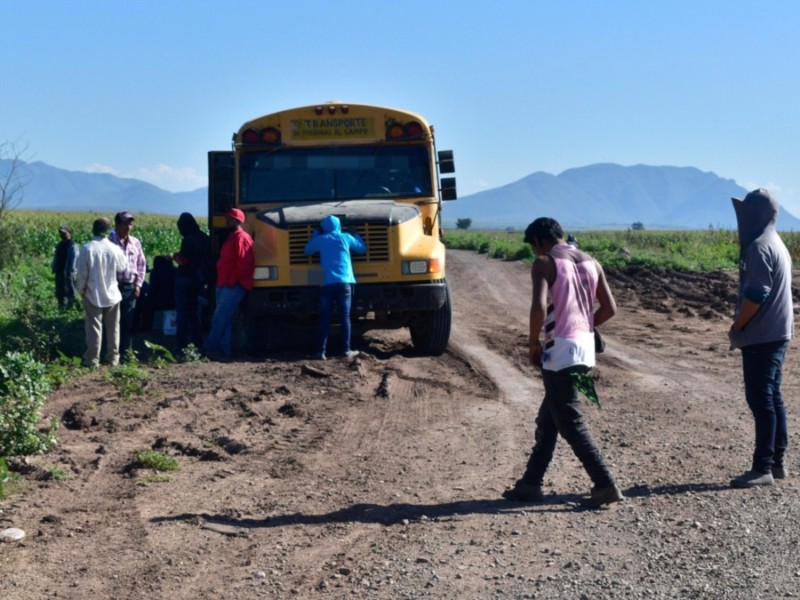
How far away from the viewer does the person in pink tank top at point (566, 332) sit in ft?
23.7

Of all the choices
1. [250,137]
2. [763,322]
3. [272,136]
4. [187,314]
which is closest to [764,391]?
[763,322]

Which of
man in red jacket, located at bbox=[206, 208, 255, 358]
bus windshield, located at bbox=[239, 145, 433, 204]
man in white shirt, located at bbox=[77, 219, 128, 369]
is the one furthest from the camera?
bus windshield, located at bbox=[239, 145, 433, 204]

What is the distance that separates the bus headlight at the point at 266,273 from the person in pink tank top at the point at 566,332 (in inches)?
267

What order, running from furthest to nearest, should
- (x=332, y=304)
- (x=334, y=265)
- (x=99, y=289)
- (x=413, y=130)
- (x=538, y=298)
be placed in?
1. (x=413, y=130)
2. (x=332, y=304)
3. (x=334, y=265)
4. (x=99, y=289)
5. (x=538, y=298)

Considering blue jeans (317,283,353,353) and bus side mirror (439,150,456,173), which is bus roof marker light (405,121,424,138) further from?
blue jeans (317,283,353,353)

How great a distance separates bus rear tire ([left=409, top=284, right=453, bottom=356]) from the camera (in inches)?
568

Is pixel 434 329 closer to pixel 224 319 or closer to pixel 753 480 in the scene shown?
pixel 224 319

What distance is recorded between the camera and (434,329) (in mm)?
14508

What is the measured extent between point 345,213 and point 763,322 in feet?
22.4

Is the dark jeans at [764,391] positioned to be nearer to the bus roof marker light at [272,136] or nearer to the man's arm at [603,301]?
the man's arm at [603,301]

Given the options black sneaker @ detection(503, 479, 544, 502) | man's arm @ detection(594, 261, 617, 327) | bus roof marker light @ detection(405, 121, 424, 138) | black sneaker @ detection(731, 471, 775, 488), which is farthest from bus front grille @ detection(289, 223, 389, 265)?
black sneaker @ detection(731, 471, 775, 488)

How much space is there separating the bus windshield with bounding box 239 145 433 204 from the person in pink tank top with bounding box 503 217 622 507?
7.41 metres

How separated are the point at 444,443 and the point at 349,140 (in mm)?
6009

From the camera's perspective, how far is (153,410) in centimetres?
1060
